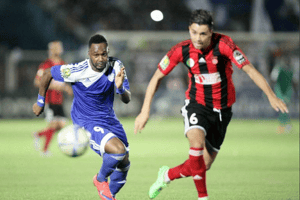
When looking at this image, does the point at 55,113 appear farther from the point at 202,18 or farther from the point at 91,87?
the point at 202,18

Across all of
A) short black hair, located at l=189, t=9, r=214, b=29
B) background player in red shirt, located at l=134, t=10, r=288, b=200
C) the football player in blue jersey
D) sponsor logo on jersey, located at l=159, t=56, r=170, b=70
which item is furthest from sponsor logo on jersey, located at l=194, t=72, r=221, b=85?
the football player in blue jersey

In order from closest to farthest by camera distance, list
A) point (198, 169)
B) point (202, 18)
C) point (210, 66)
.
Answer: point (202, 18)
point (198, 169)
point (210, 66)

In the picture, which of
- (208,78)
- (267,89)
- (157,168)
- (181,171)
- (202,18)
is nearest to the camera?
(267,89)

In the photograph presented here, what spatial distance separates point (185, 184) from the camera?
8008 millimetres

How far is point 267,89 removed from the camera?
217 inches

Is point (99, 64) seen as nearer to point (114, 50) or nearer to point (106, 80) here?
point (106, 80)

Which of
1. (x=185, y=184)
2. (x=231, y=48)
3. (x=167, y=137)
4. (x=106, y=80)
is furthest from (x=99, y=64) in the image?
(x=167, y=137)

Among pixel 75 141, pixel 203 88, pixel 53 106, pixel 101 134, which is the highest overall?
pixel 203 88

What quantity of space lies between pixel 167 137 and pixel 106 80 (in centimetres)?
1049

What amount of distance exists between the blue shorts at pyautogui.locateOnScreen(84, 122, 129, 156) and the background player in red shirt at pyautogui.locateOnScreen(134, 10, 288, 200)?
52 centimetres

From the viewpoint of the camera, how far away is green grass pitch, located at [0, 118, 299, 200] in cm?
705

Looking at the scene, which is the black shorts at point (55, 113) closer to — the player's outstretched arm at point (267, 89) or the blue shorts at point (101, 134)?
the blue shorts at point (101, 134)

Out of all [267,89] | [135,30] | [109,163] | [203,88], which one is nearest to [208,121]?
[203,88]

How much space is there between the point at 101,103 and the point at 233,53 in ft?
5.52
